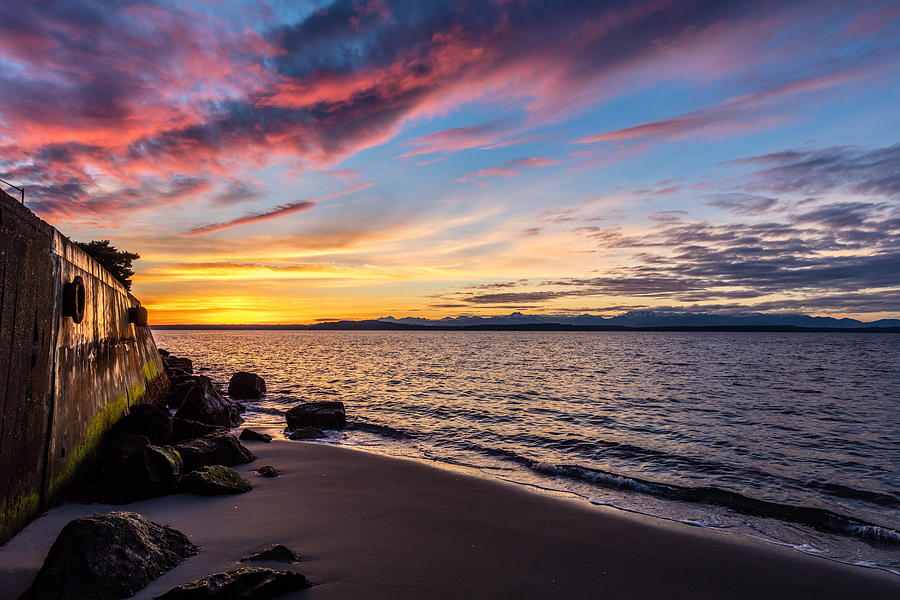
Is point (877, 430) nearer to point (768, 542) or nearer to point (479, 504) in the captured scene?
point (768, 542)

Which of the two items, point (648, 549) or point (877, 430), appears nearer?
point (648, 549)

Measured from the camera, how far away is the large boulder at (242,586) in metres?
4.52

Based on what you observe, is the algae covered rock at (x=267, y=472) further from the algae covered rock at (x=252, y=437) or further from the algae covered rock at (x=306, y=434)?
the algae covered rock at (x=306, y=434)

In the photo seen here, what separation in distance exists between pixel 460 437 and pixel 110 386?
33.1 feet

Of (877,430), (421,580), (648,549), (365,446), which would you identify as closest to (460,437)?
(365,446)

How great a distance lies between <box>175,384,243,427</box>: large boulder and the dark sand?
6.48 m

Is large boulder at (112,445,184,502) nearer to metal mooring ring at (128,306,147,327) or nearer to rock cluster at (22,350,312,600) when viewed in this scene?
rock cluster at (22,350,312,600)

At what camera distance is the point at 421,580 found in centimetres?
572

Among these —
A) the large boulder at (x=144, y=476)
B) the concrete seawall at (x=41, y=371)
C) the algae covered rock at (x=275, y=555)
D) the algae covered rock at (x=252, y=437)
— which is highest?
the concrete seawall at (x=41, y=371)

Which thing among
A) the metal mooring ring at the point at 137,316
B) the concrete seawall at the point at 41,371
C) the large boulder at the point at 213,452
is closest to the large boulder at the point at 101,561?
the concrete seawall at the point at 41,371

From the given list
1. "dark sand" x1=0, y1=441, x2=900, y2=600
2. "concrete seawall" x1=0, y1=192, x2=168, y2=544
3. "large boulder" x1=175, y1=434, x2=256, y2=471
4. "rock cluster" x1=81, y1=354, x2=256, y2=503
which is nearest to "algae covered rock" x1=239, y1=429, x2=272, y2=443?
"rock cluster" x1=81, y1=354, x2=256, y2=503

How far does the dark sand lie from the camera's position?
562 centimetres

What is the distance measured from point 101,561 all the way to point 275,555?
6.35 ft

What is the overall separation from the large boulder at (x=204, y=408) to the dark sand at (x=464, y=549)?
648 centimetres
